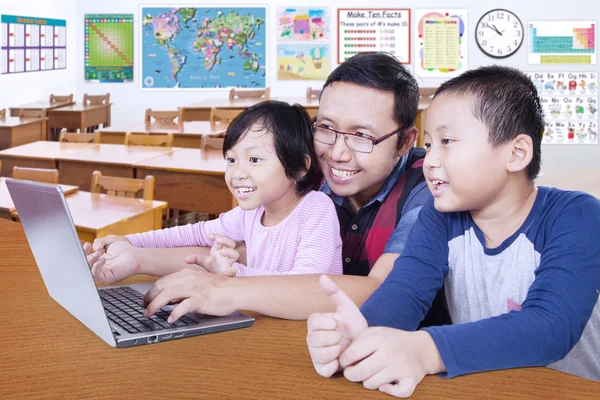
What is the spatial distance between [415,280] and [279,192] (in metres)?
0.43

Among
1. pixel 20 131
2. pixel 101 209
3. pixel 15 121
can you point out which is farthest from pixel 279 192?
pixel 15 121

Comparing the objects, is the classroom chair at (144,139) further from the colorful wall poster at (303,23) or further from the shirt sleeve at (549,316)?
the shirt sleeve at (549,316)

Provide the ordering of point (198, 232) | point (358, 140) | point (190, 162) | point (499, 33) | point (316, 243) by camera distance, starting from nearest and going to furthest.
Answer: point (316, 243)
point (358, 140)
point (198, 232)
point (190, 162)
point (499, 33)

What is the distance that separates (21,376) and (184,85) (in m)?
8.93

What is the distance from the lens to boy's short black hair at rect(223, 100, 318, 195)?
1.50 m

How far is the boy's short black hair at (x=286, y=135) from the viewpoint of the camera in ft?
4.91

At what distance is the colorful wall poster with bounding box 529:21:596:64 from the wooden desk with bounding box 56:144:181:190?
18.7 feet

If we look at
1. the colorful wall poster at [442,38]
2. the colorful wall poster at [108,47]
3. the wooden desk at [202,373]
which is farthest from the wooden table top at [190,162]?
the colorful wall poster at [108,47]

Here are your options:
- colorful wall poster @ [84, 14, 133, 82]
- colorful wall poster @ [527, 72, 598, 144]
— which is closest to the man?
colorful wall poster @ [527, 72, 598, 144]

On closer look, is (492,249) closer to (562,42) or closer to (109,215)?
(109,215)

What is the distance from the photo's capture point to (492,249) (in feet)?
3.94

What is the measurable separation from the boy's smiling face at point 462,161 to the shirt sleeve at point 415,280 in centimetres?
9

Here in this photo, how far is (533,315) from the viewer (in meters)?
0.99

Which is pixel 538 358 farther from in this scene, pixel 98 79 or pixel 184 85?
pixel 98 79
